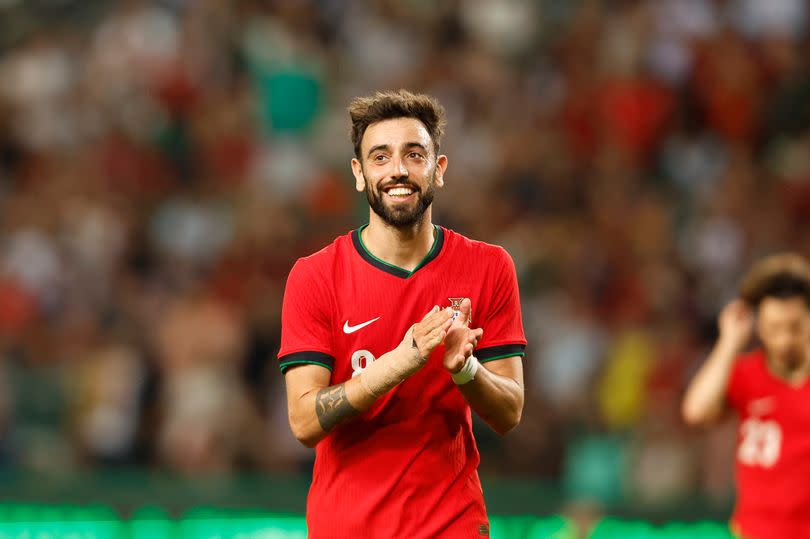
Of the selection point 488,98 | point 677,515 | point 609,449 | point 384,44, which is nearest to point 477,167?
point 488,98

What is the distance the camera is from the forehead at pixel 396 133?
14.2 feet

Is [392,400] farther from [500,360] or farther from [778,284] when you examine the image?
[778,284]

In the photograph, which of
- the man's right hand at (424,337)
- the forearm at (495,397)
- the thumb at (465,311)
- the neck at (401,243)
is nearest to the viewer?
the man's right hand at (424,337)

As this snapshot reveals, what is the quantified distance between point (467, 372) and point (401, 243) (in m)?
0.57

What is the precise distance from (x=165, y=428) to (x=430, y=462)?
18.4 ft

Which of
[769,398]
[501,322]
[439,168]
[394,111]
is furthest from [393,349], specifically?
[769,398]

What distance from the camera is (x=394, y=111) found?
438cm

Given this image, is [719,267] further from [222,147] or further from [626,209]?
[222,147]

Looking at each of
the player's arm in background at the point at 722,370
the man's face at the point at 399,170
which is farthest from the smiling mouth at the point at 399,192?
the player's arm in background at the point at 722,370

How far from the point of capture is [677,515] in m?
8.62

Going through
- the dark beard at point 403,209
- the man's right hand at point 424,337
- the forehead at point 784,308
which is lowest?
the man's right hand at point 424,337

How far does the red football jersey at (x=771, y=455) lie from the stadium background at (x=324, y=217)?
2247 millimetres

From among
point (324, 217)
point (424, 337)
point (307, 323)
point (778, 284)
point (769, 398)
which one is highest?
point (324, 217)

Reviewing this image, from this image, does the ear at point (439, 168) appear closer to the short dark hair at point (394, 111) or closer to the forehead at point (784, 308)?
the short dark hair at point (394, 111)
